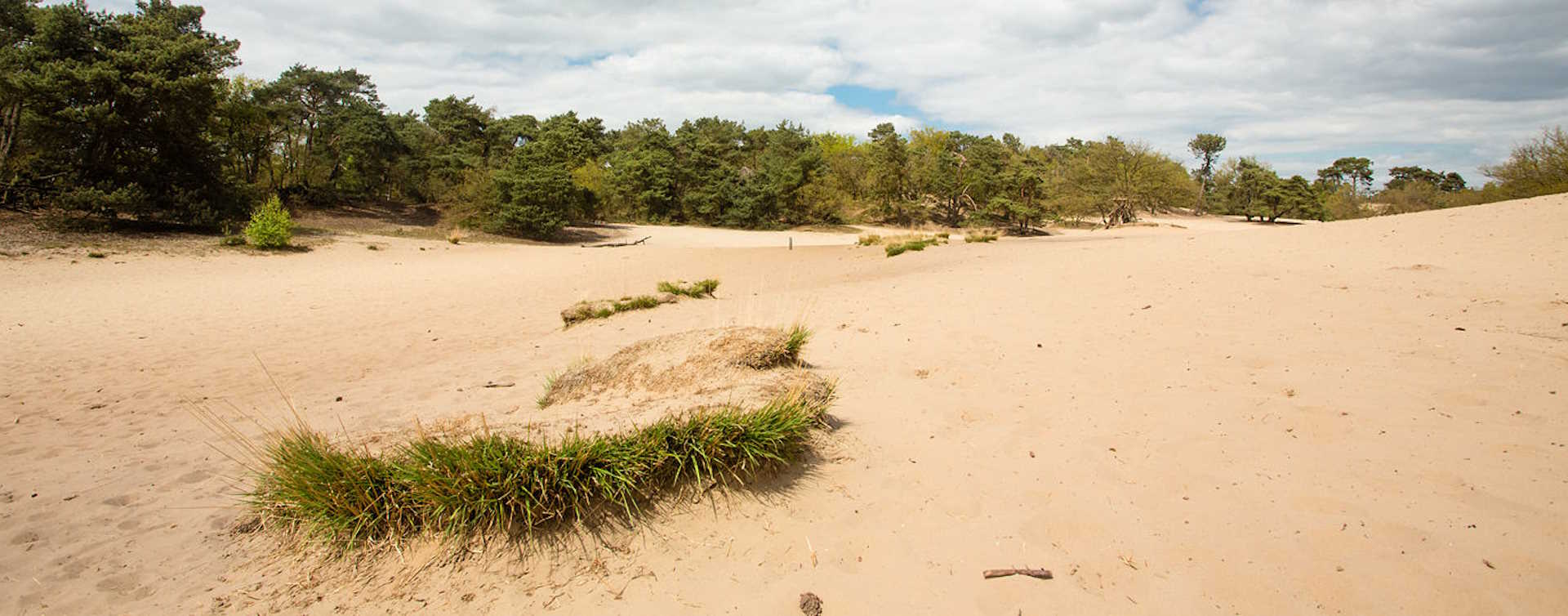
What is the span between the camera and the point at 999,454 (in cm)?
370

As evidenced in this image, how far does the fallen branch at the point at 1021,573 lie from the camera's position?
2.59 metres

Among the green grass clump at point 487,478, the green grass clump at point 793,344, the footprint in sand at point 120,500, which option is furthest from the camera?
the green grass clump at point 793,344

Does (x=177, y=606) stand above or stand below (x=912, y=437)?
below

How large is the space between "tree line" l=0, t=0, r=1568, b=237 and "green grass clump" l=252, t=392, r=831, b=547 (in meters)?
22.2

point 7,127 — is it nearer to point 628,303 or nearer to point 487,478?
point 628,303

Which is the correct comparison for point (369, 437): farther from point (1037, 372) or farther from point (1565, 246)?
point (1565, 246)

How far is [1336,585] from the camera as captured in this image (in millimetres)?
2459

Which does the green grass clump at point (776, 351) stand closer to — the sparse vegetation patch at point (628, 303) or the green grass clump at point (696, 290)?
the sparse vegetation patch at point (628, 303)

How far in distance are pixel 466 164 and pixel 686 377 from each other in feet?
113

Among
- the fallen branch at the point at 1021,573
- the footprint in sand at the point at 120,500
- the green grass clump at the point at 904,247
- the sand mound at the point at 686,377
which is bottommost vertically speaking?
the footprint in sand at the point at 120,500

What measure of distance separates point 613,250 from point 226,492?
71.8 feet

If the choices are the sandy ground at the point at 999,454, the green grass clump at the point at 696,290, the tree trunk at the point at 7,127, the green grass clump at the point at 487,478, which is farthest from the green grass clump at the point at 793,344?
the tree trunk at the point at 7,127

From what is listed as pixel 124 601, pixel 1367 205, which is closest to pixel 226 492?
pixel 124 601

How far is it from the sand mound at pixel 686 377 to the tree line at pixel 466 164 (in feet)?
71.0
